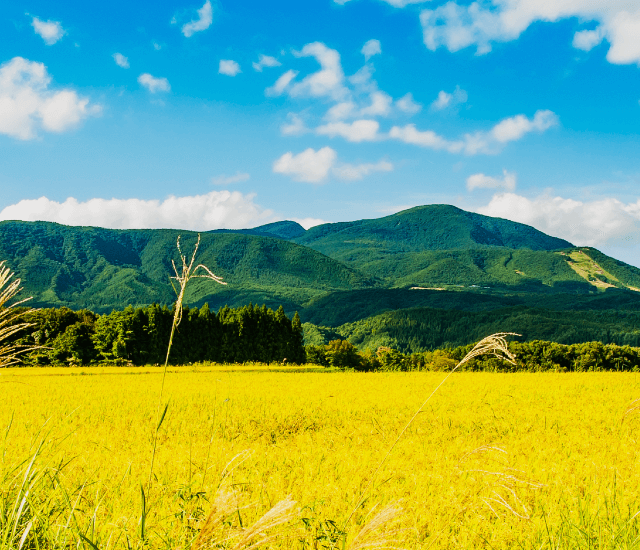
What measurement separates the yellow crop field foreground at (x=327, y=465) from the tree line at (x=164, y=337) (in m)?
20.2

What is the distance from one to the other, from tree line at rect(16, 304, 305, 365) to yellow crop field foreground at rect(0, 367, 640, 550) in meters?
20.2

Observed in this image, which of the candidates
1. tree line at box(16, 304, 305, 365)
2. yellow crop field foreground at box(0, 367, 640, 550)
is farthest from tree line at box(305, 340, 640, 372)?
yellow crop field foreground at box(0, 367, 640, 550)

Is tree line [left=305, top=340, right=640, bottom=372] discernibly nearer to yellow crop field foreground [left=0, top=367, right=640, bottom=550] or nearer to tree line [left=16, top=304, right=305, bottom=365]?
tree line [left=16, top=304, right=305, bottom=365]

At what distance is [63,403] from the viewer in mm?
17125

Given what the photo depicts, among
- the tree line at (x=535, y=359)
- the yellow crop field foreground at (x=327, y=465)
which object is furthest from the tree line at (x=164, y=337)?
the yellow crop field foreground at (x=327, y=465)

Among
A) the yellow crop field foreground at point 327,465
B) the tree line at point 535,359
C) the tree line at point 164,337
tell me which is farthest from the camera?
the tree line at point 535,359

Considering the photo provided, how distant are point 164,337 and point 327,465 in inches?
1625

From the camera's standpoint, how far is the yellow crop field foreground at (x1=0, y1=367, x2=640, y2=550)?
3873mm

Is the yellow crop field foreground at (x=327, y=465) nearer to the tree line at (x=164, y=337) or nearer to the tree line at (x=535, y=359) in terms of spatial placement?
the tree line at (x=535, y=359)

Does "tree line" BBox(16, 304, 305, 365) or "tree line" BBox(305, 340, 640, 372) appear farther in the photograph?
"tree line" BBox(305, 340, 640, 372)

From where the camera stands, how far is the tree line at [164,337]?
42.2 metres

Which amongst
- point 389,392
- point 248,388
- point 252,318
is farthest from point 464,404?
point 252,318

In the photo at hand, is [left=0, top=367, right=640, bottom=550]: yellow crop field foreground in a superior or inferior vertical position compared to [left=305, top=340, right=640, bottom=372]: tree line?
superior

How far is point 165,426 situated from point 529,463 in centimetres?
942
